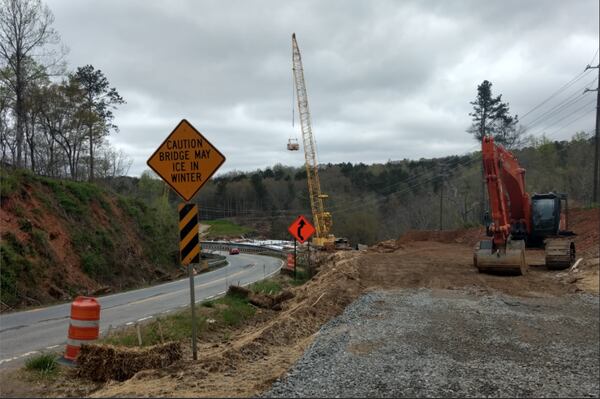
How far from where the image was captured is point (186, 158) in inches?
327

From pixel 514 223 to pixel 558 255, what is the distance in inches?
146

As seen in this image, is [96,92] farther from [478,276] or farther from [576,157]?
[576,157]

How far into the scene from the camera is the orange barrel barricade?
8.54 metres

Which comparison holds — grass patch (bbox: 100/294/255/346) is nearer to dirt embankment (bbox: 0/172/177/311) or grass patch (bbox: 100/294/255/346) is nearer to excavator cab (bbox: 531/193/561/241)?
dirt embankment (bbox: 0/172/177/311)

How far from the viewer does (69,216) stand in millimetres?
32688

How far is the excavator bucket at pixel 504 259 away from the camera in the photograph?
57.5 ft

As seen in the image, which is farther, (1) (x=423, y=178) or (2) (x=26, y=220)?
(1) (x=423, y=178)

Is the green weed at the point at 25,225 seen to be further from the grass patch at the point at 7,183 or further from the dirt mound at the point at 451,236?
the dirt mound at the point at 451,236

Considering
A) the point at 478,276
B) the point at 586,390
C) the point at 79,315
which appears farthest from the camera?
the point at 478,276

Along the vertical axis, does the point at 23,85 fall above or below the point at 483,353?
above

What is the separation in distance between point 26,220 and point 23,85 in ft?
49.8

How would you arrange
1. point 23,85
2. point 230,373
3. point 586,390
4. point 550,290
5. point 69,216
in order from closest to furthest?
1. point 586,390
2. point 230,373
3. point 550,290
4. point 69,216
5. point 23,85

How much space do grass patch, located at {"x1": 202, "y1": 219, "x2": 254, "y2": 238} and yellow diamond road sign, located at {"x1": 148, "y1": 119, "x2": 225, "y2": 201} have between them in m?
131

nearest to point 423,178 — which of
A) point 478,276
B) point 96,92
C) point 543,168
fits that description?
point 543,168
